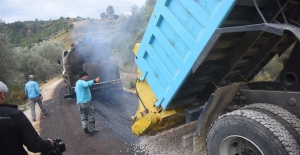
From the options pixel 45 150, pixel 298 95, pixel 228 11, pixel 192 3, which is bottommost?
pixel 45 150

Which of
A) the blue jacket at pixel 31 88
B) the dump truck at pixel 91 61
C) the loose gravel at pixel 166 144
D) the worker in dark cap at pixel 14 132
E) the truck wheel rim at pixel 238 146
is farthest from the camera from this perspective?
the dump truck at pixel 91 61

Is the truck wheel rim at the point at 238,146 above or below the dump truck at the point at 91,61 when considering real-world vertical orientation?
below

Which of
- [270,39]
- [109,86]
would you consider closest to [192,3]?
[270,39]

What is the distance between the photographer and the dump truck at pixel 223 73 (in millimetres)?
2449

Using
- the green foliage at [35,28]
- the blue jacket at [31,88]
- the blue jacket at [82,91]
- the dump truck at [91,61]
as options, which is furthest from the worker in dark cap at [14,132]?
the green foliage at [35,28]

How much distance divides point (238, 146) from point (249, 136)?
0.32 metres

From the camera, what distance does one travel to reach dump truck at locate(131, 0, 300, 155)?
2.45 m

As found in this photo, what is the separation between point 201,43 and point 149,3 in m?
24.3

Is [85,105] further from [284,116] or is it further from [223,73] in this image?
[284,116]

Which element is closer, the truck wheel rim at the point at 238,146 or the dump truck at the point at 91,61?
the truck wheel rim at the point at 238,146

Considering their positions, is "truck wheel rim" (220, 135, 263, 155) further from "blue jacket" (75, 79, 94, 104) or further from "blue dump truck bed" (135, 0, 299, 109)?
"blue jacket" (75, 79, 94, 104)

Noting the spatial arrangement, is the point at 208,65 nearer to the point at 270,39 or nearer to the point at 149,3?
the point at 270,39

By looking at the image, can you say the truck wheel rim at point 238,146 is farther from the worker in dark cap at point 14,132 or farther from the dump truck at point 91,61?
the dump truck at point 91,61

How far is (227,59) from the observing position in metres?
3.42
